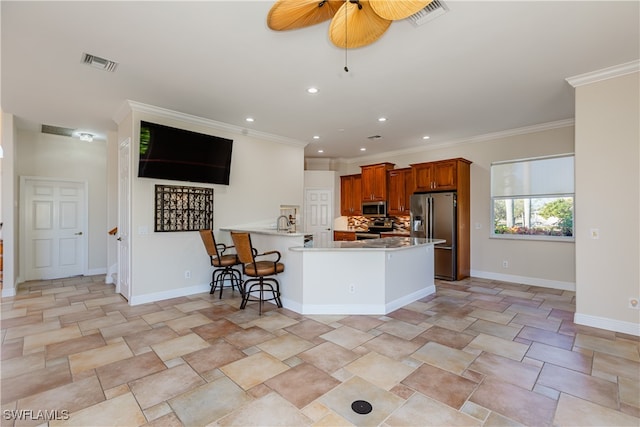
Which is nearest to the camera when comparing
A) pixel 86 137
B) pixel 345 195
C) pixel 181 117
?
pixel 181 117

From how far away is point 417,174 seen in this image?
21.4 feet

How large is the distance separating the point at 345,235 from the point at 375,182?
5.25ft

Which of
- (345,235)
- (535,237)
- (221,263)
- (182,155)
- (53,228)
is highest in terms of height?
(182,155)

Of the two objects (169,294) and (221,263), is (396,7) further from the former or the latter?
(169,294)

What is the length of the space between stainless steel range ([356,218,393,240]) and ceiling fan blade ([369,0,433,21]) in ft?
18.4

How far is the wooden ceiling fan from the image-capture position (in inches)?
77.9

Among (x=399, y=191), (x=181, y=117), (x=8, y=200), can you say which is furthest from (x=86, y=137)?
(x=399, y=191)

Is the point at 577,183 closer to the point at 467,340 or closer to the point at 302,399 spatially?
the point at 467,340

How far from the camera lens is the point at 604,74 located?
3361 millimetres

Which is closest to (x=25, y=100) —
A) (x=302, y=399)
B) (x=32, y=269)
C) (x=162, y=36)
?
(x=162, y=36)

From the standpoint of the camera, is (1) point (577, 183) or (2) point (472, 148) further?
(2) point (472, 148)

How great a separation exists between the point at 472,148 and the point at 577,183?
9.47 ft

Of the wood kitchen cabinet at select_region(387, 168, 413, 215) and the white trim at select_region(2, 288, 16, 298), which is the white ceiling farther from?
the white trim at select_region(2, 288, 16, 298)

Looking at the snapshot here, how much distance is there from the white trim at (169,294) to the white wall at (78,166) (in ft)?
8.51
